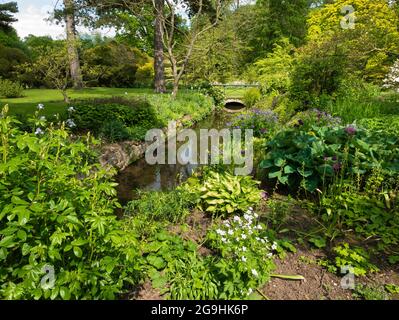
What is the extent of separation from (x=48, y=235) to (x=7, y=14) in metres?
36.1

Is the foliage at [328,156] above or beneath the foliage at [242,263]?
above

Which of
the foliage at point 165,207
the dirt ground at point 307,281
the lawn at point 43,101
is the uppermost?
the lawn at point 43,101

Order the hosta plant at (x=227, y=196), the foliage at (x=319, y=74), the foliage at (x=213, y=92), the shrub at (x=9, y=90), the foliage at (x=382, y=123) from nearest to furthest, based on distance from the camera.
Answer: the hosta plant at (x=227, y=196)
the foliage at (x=382, y=123)
the foliage at (x=319, y=74)
the shrub at (x=9, y=90)
the foliage at (x=213, y=92)

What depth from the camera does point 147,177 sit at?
21.8 feet

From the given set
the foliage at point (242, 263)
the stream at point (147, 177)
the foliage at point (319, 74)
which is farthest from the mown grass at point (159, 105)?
the foliage at point (242, 263)

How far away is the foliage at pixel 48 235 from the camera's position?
1.76 m

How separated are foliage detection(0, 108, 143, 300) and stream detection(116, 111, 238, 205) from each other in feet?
10.0

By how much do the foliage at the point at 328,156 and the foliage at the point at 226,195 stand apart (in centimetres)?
57

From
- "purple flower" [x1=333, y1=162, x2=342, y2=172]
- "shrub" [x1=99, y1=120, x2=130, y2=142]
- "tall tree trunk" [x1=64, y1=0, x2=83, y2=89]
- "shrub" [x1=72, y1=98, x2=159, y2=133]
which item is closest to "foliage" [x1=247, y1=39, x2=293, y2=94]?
"shrub" [x1=72, y1=98, x2=159, y2=133]

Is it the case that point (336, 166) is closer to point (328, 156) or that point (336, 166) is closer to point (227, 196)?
point (328, 156)

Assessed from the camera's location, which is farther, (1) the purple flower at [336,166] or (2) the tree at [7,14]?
(2) the tree at [7,14]

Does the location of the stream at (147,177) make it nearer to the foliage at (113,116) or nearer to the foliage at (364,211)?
the foliage at (113,116)

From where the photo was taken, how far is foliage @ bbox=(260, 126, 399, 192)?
13.0 ft

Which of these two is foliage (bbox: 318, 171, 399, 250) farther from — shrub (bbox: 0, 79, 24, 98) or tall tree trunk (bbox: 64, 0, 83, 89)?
shrub (bbox: 0, 79, 24, 98)
